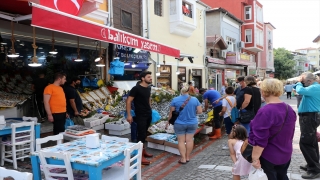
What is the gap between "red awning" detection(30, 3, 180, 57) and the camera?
3922 mm

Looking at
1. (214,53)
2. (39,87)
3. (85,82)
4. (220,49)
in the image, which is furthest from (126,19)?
(220,49)

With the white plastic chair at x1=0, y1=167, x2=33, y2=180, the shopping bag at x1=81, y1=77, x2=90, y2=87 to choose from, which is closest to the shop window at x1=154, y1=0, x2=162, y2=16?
the shopping bag at x1=81, y1=77, x2=90, y2=87

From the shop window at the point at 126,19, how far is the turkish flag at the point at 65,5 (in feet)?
17.7

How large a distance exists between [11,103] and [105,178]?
16.6ft

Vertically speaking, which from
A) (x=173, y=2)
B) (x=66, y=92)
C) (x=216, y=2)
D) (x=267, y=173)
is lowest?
(x=267, y=173)

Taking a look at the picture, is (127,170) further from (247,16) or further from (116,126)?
(247,16)

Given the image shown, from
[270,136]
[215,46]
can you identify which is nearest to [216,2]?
[215,46]

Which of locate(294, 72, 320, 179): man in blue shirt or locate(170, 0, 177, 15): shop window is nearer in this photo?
locate(294, 72, 320, 179): man in blue shirt

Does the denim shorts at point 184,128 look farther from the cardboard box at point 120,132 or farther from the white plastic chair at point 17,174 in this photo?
the white plastic chair at point 17,174

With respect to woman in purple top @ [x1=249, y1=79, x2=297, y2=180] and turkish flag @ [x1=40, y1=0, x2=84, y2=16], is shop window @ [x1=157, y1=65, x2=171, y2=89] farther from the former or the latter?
woman in purple top @ [x1=249, y1=79, x2=297, y2=180]

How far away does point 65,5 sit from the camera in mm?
6352

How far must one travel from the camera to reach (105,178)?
328 cm

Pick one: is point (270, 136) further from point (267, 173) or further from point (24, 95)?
point (24, 95)

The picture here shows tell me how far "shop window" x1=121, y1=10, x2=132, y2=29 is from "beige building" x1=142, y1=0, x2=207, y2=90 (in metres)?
1.01
